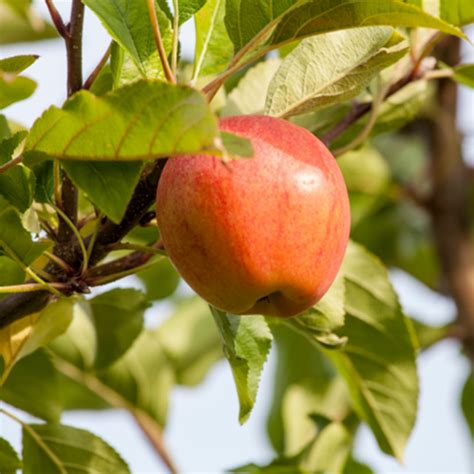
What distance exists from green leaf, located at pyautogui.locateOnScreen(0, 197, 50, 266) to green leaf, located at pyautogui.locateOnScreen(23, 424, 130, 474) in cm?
34

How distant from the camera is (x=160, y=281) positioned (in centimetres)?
208

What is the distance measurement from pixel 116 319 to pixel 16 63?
52 cm

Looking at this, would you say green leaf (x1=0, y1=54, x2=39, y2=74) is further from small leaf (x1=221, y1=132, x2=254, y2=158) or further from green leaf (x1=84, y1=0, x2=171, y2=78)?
small leaf (x1=221, y1=132, x2=254, y2=158)

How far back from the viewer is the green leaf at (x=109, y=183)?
0.77 metres

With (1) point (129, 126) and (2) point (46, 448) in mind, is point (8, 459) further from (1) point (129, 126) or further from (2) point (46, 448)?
(1) point (129, 126)

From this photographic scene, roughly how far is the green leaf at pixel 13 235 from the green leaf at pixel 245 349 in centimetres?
18

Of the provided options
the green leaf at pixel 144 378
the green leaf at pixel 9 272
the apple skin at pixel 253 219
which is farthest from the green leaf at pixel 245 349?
the green leaf at pixel 144 378

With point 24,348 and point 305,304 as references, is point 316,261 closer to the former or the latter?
point 305,304

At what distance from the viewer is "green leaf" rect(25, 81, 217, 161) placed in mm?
684

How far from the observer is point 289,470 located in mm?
1331

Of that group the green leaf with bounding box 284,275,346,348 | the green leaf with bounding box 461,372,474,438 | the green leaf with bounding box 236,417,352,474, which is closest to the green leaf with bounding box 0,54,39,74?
the green leaf with bounding box 284,275,346,348

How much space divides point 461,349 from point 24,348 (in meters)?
1.46

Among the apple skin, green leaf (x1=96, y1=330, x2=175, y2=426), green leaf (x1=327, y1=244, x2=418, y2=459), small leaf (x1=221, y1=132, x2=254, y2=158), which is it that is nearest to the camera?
small leaf (x1=221, y1=132, x2=254, y2=158)

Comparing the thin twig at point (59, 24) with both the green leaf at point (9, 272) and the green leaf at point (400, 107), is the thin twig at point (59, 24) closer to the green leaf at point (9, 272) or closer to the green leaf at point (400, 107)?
the green leaf at point (9, 272)
